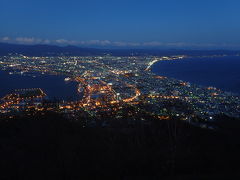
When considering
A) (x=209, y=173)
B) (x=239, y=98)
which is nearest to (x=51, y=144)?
(x=209, y=173)

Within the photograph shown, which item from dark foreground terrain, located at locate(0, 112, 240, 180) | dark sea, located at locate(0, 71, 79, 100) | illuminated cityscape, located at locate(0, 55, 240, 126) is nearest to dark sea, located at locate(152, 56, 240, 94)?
illuminated cityscape, located at locate(0, 55, 240, 126)

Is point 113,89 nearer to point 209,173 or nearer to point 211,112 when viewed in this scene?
point 211,112

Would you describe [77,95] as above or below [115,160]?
below

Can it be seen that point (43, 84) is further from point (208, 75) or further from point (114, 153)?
point (114, 153)

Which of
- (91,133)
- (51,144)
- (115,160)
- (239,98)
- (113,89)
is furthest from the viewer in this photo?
(113,89)

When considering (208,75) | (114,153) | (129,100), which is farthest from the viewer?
(208,75)

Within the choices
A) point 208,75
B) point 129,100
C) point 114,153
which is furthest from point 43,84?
point 114,153

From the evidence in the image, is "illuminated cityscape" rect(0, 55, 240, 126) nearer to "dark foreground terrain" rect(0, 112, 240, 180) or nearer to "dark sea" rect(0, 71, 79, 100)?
"dark sea" rect(0, 71, 79, 100)
